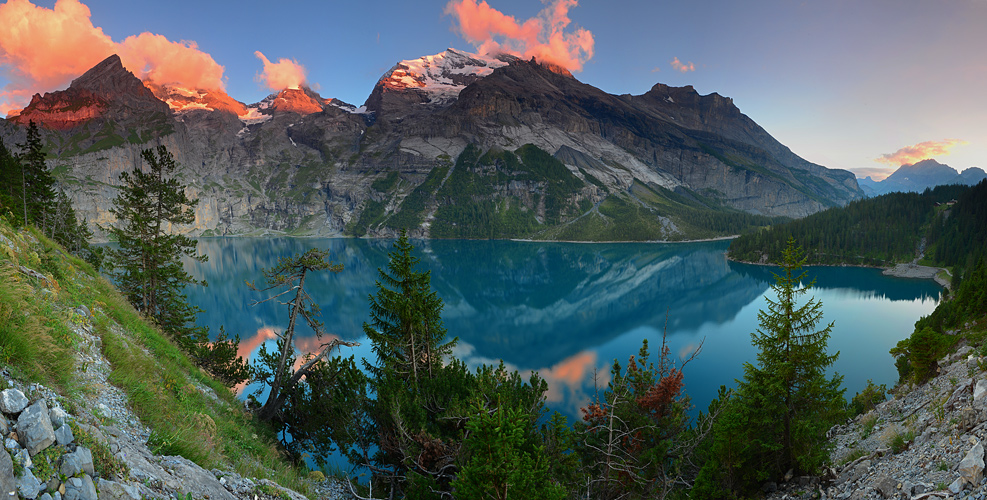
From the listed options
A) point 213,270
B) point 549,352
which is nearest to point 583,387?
point 549,352

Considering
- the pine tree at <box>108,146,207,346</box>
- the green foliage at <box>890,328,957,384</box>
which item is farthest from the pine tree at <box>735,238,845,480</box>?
the pine tree at <box>108,146,207,346</box>

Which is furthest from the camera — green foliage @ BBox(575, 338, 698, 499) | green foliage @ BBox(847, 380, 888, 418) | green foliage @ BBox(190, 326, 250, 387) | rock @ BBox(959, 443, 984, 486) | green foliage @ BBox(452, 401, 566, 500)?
green foliage @ BBox(847, 380, 888, 418)

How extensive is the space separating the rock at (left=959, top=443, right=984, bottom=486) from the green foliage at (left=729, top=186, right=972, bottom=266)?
150559 millimetres

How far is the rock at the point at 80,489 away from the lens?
3.82 meters

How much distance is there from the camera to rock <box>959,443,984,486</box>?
746cm

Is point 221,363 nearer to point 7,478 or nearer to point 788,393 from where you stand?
point 7,478

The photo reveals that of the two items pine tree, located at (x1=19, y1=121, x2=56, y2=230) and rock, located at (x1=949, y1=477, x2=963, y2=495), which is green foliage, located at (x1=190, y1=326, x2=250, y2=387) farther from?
pine tree, located at (x1=19, y1=121, x2=56, y2=230)

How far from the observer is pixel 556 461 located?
13922mm

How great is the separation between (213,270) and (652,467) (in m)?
143

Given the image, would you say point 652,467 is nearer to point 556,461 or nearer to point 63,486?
point 556,461

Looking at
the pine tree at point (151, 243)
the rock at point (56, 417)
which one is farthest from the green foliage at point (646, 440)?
the pine tree at point (151, 243)

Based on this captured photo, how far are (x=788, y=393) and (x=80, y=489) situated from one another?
60.2ft

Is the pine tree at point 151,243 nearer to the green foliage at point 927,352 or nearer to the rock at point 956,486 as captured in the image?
the rock at point 956,486

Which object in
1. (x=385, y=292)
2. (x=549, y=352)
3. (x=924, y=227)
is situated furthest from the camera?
(x=924, y=227)
